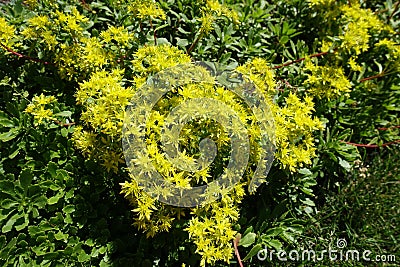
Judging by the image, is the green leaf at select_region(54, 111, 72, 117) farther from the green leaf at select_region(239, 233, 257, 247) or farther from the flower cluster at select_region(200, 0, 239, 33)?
the green leaf at select_region(239, 233, 257, 247)

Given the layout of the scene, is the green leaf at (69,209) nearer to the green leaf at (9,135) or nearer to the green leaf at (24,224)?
the green leaf at (24,224)

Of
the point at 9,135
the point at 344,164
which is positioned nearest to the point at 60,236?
the point at 9,135

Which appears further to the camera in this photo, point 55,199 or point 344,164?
point 344,164

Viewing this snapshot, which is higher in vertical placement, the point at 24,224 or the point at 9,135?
the point at 9,135

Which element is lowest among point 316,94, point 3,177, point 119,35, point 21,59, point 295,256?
point 295,256

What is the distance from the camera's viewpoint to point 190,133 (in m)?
1.74

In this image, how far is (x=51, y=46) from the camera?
2.08m

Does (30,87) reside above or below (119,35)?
below

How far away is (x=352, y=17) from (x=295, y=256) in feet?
4.66

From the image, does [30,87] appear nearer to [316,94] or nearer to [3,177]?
[3,177]

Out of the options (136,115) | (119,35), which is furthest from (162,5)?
(136,115)

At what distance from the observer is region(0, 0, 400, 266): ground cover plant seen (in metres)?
1.77

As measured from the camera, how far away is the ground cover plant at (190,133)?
1771 millimetres

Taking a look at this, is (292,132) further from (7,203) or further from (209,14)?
(7,203)
